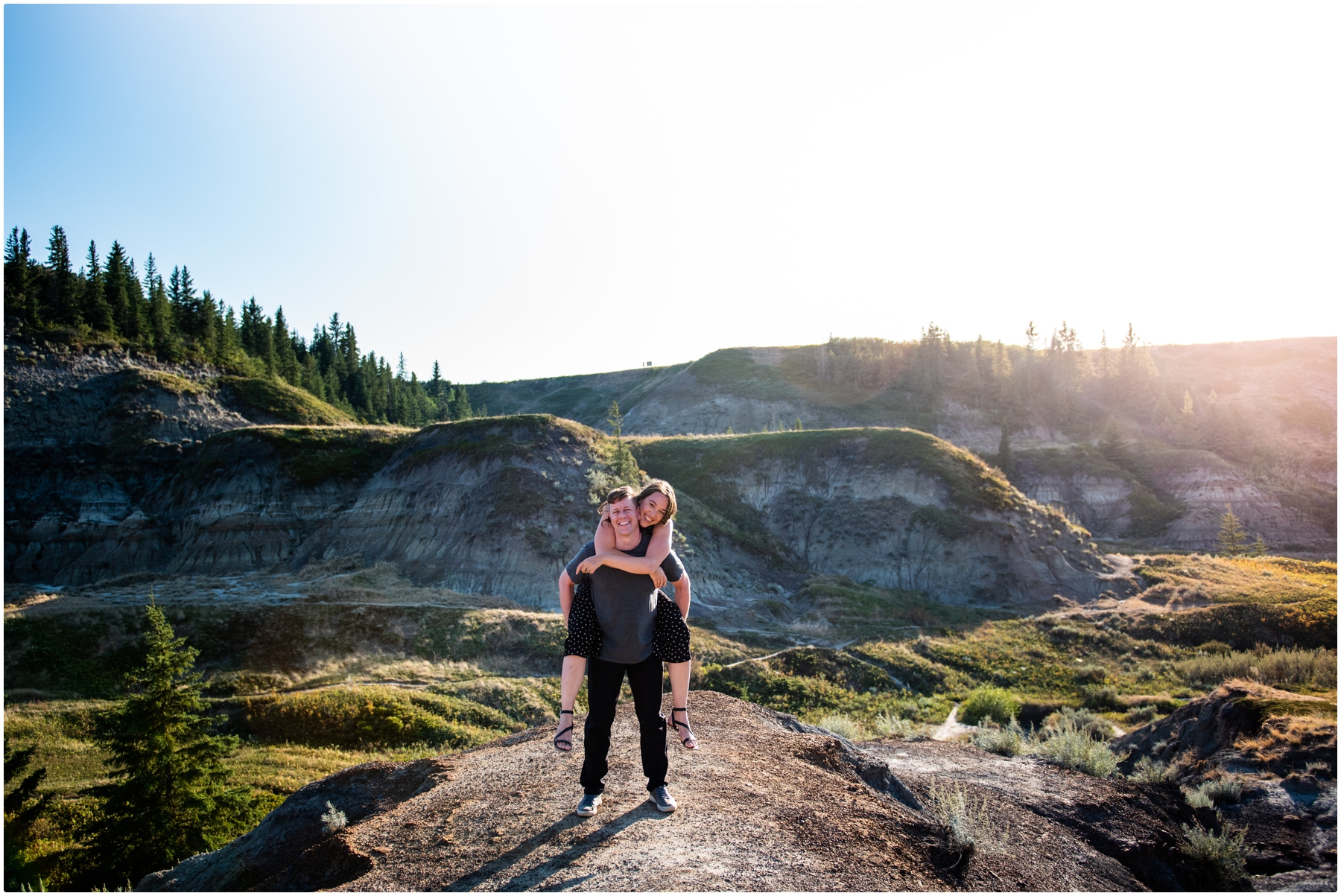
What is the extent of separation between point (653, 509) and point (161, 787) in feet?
34.1

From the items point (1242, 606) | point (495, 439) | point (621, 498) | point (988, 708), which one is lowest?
point (1242, 606)

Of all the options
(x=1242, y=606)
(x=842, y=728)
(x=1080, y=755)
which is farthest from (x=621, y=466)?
(x=1242, y=606)

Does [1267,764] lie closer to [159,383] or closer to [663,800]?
[663,800]

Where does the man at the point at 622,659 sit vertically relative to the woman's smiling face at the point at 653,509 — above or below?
below

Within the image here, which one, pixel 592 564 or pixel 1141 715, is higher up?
pixel 592 564

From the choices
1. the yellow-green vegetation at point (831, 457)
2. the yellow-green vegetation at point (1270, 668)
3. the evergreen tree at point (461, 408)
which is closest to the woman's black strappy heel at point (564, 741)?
the yellow-green vegetation at point (1270, 668)

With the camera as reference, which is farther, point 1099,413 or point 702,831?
point 1099,413

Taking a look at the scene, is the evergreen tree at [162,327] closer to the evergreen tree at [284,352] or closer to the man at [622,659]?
the evergreen tree at [284,352]

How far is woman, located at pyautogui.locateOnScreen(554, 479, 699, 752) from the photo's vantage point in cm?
618

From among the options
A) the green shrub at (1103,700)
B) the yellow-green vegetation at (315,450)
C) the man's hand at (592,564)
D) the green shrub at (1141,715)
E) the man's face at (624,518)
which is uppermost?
the yellow-green vegetation at (315,450)

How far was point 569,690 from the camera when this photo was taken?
20.8ft

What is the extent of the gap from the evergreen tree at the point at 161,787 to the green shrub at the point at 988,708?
18.5 metres

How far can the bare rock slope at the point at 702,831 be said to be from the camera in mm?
5340

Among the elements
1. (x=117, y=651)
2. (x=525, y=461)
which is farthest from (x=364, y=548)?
(x=117, y=651)
